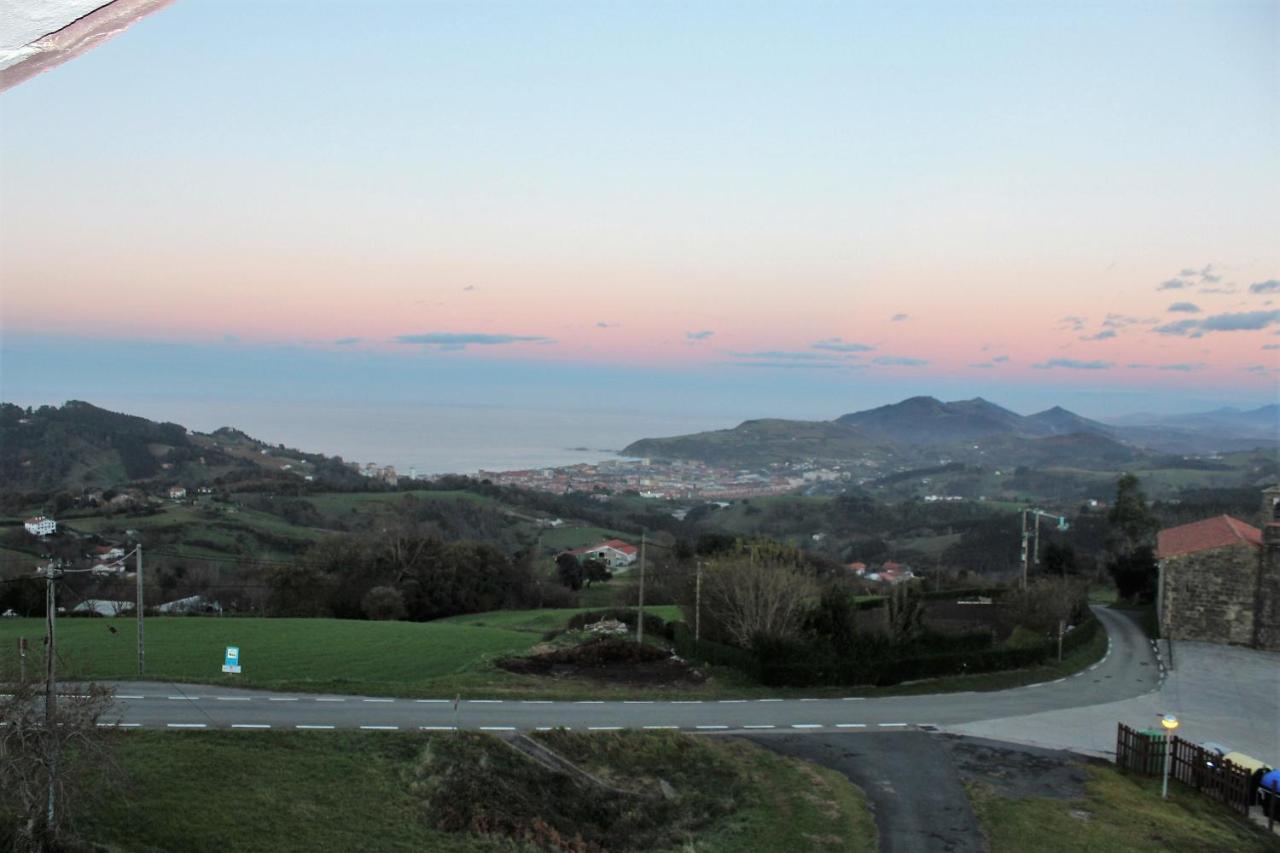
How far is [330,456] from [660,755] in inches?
3884

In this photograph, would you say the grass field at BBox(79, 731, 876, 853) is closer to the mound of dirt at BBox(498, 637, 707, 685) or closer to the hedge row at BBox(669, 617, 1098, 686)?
the hedge row at BBox(669, 617, 1098, 686)

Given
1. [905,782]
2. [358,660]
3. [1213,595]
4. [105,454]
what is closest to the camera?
[905,782]

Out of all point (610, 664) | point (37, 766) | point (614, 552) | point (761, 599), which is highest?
point (37, 766)

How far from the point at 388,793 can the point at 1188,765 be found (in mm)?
14417

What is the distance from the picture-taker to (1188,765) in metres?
16.3

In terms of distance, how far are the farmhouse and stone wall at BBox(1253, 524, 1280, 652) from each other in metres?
38.0

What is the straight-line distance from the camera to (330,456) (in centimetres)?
10681

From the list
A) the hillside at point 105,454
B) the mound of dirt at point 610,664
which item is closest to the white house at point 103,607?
the mound of dirt at point 610,664

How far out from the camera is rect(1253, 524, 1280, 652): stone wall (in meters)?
29.2

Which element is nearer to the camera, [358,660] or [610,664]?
[358,660]

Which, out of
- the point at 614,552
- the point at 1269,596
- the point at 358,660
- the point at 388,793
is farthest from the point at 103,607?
the point at 1269,596

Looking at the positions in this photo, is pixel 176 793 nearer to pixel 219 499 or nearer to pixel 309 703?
pixel 309 703

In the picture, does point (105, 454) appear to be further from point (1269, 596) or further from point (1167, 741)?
point (1269, 596)

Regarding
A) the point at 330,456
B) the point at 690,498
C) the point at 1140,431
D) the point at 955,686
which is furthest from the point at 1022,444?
the point at 955,686
